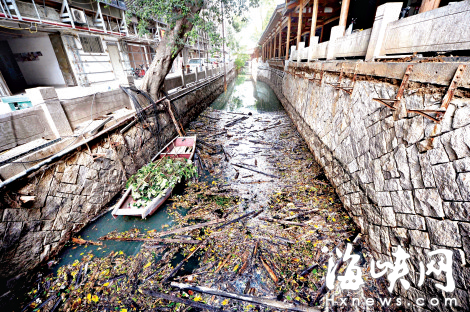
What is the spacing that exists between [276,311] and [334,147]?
19.8 feet

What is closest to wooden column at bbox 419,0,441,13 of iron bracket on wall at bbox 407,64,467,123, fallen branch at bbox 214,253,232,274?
iron bracket on wall at bbox 407,64,467,123

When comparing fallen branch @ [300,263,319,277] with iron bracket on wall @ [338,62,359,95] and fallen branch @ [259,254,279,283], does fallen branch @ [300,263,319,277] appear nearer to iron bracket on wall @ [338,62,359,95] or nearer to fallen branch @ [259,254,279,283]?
fallen branch @ [259,254,279,283]

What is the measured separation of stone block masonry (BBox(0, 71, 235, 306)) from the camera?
15.0ft

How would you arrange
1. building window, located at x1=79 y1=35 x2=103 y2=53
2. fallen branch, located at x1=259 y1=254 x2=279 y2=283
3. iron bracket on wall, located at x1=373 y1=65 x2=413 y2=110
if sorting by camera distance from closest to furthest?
1. iron bracket on wall, located at x1=373 y1=65 x2=413 y2=110
2. fallen branch, located at x1=259 y1=254 x2=279 y2=283
3. building window, located at x1=79 y1=35 x2=103 y2=53

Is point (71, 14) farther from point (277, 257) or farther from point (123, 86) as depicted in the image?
point (277, 257)

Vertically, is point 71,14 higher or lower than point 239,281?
higher

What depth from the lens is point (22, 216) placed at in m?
4.83

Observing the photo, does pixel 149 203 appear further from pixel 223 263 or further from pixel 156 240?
pixel 223 263

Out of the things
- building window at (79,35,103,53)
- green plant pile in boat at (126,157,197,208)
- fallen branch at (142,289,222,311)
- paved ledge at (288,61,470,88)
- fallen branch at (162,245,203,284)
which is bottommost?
fallen branch at (162,245,203,284)

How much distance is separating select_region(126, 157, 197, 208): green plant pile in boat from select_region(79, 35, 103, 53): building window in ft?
49.1

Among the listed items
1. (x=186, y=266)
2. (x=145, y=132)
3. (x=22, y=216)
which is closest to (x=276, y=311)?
(x=186, y=266)

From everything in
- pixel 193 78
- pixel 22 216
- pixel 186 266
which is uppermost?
pixel 193 78

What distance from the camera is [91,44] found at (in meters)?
16.5

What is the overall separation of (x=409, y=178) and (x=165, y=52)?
12.0m
